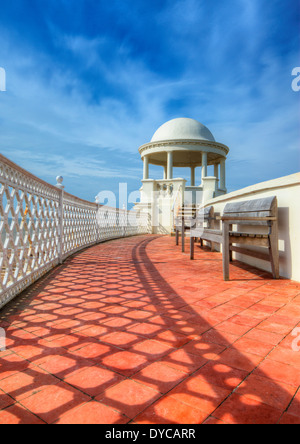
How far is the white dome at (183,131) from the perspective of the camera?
1993 centimetres

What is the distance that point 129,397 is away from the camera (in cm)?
137

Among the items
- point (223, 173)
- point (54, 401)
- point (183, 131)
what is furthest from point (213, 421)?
point (223, 173)

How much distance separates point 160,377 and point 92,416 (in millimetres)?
441

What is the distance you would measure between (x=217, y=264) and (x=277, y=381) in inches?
146

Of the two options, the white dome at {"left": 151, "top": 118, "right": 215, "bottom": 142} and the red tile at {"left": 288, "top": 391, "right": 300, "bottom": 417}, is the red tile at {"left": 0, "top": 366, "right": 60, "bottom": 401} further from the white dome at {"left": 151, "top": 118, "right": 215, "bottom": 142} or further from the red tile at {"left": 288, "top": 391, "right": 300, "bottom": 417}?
the white dome at {"left": 151, "top": 118, "right": 215, "bottom": 142}

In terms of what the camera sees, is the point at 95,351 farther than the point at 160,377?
Yes

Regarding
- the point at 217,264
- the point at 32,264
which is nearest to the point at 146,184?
the point at 217,264

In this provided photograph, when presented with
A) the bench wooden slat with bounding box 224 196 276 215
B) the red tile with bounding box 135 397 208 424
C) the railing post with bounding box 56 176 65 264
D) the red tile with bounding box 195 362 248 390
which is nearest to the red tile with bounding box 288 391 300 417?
the red tile with bounding box 195 362 248 390

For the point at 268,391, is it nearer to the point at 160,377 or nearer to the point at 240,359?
the point at 240,359

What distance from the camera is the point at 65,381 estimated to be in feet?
4.97

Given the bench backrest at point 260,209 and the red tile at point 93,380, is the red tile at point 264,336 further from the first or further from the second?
the bench backrest at point 260,209

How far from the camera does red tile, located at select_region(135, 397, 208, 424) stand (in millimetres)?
1206

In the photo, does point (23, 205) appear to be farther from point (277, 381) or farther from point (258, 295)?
point (277, 381)

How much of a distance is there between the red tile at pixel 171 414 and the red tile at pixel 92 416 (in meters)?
0.10
